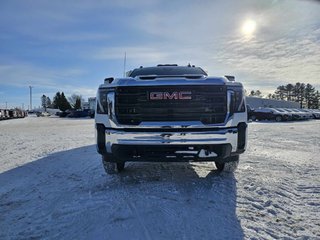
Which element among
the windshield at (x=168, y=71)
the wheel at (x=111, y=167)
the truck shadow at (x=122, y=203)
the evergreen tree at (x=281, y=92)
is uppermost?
the evergreen tree at (x=281, y=92)

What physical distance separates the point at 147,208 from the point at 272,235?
134 cm

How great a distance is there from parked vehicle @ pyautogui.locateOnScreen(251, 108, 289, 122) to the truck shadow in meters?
27.5

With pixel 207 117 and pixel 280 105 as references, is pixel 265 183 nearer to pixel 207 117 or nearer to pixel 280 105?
pixel 207 117

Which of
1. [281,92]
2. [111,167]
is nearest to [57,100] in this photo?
[281,92]

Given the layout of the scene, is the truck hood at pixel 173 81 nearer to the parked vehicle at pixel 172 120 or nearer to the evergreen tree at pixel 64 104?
the parked vehicle at pixel 172 120

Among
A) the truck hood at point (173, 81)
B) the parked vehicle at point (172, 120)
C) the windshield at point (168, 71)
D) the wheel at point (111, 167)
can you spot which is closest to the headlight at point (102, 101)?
the parked vehicle at point (172, 120)

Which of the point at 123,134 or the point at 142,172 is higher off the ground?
the point at 123,134

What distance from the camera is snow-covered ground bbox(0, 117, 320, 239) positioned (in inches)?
118

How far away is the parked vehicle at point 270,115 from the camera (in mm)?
30773

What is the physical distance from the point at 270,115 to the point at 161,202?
97.9 feet

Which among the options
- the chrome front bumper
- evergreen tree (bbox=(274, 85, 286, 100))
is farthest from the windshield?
evergreen tree (bbox=(274, 85, 286, 100))

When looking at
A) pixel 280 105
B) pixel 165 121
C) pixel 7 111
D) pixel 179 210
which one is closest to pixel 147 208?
pixel 179 210

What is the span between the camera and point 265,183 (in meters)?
4.61

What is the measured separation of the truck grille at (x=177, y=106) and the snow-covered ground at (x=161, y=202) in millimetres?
962
